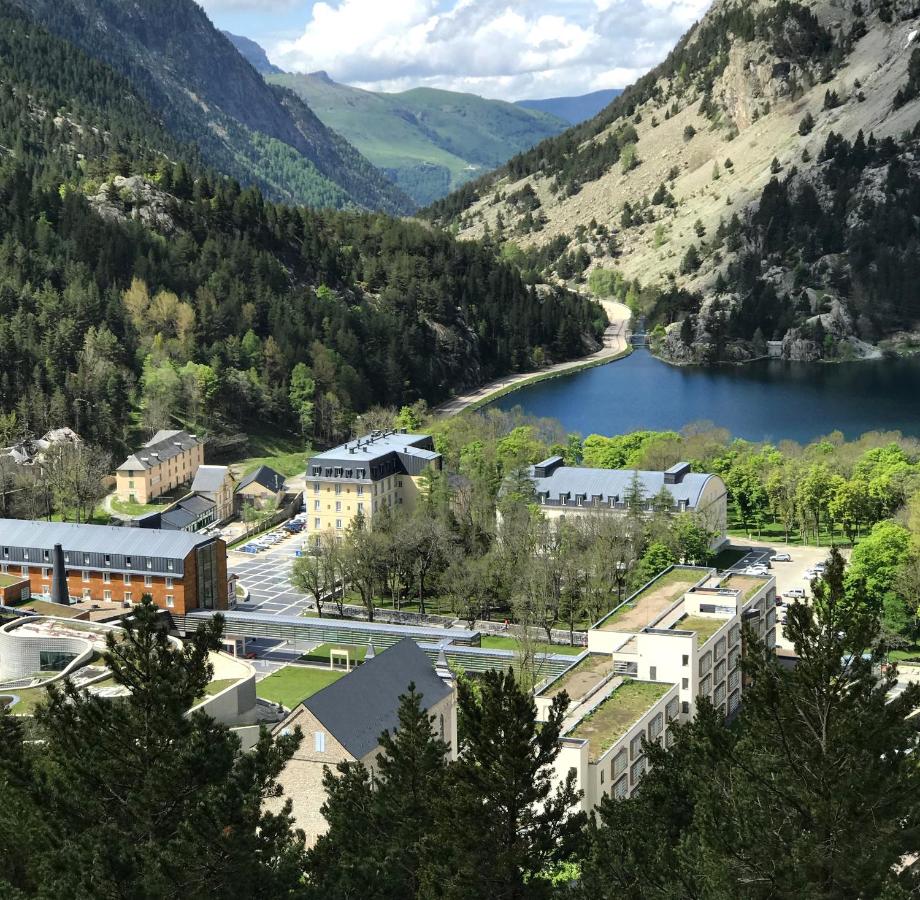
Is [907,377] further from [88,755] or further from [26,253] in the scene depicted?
[88,755]

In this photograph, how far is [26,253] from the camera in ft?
414

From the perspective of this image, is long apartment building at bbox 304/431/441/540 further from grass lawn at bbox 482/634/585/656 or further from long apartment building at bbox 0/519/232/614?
grass lawn at bbox 482/634/585/656

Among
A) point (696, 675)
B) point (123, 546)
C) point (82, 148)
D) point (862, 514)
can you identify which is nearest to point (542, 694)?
point (696, 675)

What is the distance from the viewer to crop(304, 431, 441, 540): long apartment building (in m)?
85.9

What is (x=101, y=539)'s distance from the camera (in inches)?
2857

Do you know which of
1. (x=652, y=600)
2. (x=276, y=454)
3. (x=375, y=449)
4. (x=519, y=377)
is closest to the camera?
(x=652, y=600)

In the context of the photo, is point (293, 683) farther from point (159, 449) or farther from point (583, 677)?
point (159, 449)

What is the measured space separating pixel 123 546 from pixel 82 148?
356 ft

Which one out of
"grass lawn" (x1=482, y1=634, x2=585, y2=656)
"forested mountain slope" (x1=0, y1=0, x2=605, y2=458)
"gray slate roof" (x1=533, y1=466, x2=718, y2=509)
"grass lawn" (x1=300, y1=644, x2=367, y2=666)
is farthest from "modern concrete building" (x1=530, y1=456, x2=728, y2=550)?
"forested mountain slope" (x1=0, y1=0, x2=605, y2=458)

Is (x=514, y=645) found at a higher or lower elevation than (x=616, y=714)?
lower

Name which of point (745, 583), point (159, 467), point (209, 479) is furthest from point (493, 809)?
point (159, 467)

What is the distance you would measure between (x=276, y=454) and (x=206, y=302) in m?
24.6

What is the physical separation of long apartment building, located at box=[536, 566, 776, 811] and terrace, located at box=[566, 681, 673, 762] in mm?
32

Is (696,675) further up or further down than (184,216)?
further down
